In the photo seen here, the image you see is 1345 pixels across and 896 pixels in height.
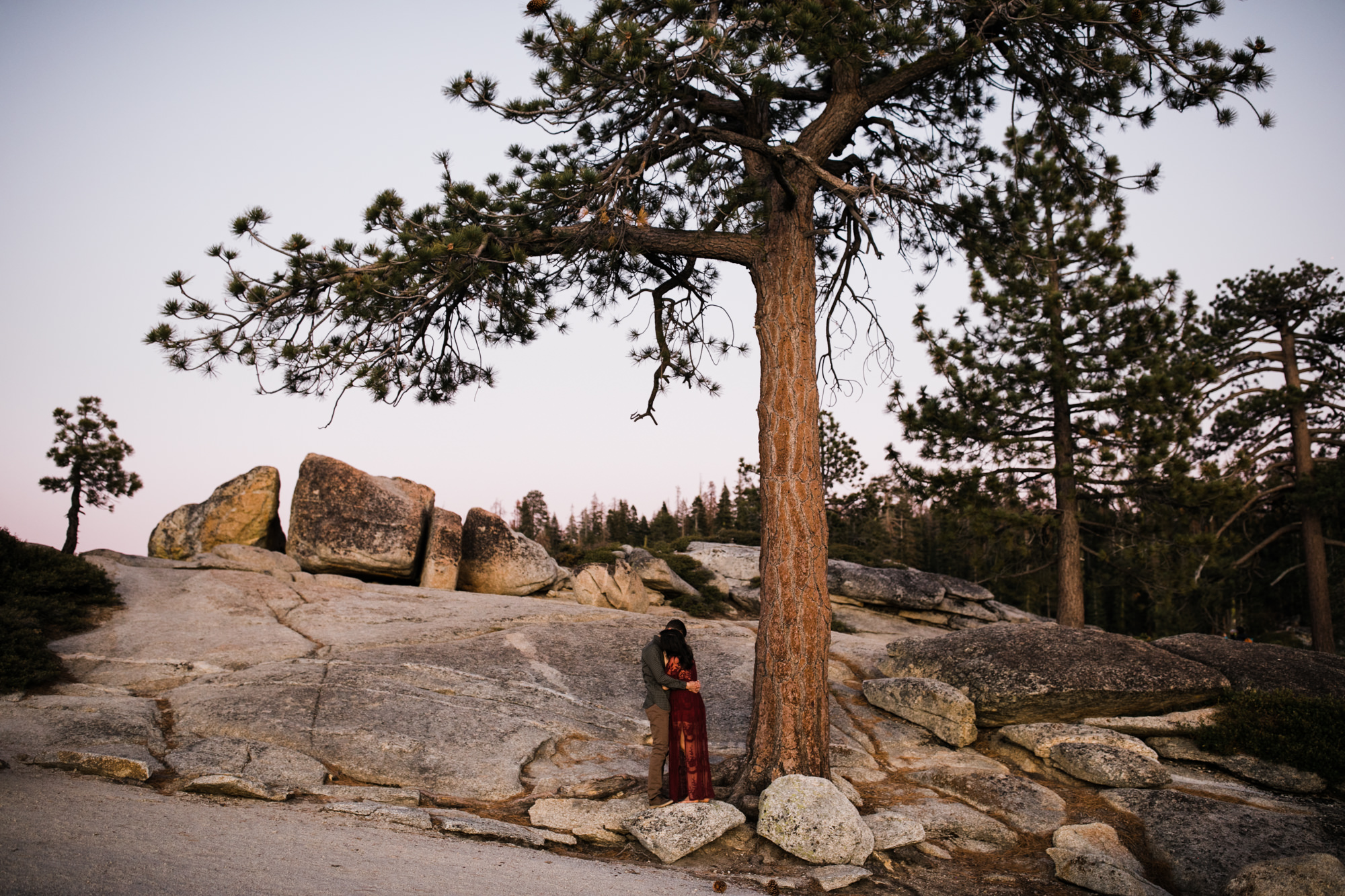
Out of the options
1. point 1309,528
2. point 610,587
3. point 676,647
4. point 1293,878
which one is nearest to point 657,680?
point 676,647

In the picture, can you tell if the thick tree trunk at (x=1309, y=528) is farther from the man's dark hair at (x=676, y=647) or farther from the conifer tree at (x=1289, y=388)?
the man's dark hair at (x=676, y=647)

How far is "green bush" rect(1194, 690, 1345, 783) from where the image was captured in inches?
315

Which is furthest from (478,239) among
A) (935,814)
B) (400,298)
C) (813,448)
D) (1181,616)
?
(1181,616)

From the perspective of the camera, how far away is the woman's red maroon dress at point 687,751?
22.3 ft

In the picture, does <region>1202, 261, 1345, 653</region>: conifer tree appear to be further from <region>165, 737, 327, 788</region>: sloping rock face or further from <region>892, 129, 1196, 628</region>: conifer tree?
<region>165, 737, 327, 788</region>: sloping rock face

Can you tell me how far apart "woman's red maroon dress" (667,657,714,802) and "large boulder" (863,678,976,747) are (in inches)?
160

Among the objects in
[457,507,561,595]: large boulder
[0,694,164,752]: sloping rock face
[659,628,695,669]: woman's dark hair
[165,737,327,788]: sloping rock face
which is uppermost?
[457,507,561,595]: large boulder

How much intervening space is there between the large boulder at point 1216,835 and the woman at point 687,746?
13.9 ft

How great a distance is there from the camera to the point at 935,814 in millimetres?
7250

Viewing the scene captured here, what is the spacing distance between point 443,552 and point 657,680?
29.7 feet

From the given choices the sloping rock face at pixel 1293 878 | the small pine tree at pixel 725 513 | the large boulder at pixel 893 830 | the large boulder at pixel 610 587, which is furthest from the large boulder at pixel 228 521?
the small pine tree at pixel 725 513

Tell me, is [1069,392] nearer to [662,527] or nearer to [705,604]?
[705,604]

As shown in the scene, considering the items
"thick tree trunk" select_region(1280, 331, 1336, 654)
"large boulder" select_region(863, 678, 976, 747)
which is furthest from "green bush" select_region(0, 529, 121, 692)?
"thick tree trunk" select_region(1280, 331, 1336, 654)

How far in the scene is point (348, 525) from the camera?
1412 centimetres
